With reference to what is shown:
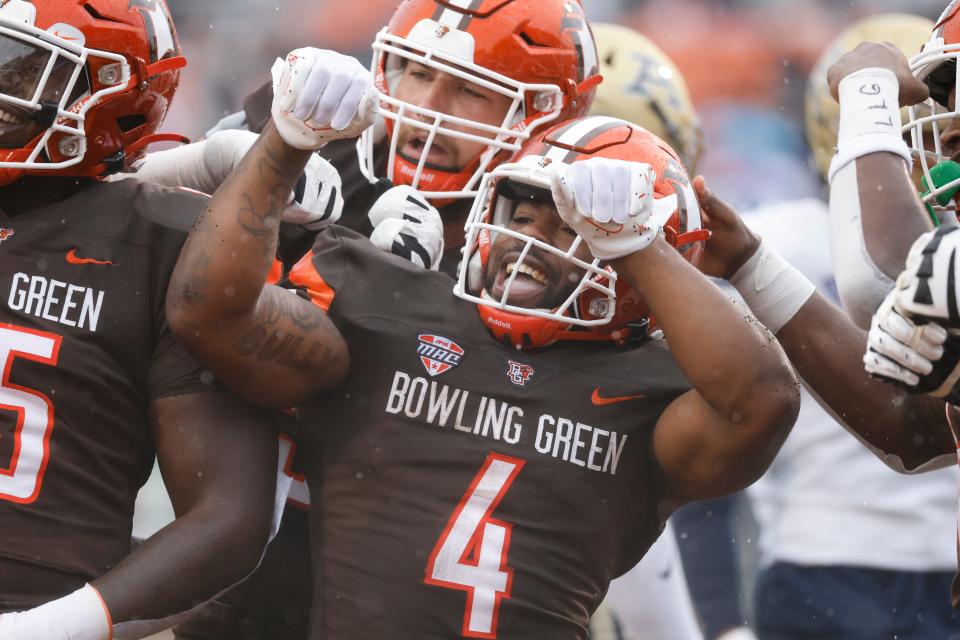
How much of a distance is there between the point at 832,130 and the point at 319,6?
163 inches

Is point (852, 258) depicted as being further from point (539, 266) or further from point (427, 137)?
point (427, 137)

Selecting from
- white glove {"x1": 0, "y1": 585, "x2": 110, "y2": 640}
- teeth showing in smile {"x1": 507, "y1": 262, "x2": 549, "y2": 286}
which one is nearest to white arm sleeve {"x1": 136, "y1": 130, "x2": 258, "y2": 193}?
teeth showing in smile {"x1": 507, "y1": 262, "x2": 549, "y2": 286}

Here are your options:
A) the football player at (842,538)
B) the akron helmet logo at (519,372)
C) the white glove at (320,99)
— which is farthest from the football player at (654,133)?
the white glove at (320,99)

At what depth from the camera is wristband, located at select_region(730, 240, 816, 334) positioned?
10.1 ft

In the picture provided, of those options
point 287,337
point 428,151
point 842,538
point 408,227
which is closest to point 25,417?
point 287,337

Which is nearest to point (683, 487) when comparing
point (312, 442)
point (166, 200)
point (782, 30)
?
point (312, 442)

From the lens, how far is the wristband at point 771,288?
3.07 metres

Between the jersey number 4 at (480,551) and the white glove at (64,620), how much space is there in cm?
56

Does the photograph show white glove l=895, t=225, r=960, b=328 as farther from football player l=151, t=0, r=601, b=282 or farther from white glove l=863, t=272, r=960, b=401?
football player l=151, t=0, r=601, b=282

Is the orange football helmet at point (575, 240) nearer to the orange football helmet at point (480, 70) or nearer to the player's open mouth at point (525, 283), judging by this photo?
the player's open mouth at point (525, 283)

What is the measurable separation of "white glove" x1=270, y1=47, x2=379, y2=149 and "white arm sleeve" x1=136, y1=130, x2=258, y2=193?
1.96 ft

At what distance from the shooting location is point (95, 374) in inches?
108

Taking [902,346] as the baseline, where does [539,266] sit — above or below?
below

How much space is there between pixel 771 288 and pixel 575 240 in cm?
55
